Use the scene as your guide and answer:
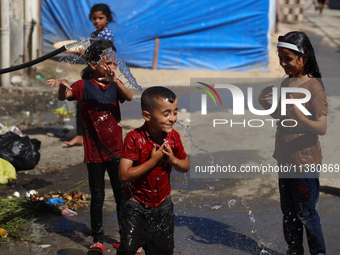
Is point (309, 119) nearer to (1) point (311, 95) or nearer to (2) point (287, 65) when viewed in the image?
(1) point (311, 95)

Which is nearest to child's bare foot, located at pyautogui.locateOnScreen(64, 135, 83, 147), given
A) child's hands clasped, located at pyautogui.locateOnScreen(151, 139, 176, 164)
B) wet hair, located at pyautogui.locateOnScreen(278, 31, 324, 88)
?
wet hair, located at pyautogui.locateOnScreen(278, 31, 324, 88)

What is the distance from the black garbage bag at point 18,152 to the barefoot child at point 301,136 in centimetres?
358

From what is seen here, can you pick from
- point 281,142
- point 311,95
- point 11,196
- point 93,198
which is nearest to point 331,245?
point 281,142

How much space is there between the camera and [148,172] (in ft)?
11.3

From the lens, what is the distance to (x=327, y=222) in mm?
5117

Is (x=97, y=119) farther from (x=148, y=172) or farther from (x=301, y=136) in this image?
(x=301, y=136)

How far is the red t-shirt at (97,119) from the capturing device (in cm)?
433

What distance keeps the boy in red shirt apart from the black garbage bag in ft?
10.9

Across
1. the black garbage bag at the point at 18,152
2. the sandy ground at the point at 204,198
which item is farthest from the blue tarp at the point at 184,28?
the black garbage bag at the point at 18,152

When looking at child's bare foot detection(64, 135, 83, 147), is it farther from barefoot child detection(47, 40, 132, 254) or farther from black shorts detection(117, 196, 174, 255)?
black shorts detection(117, 196, 174, 255)

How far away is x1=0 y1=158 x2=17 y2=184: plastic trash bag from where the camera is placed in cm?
615

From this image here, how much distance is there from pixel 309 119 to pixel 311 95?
6.7 inches

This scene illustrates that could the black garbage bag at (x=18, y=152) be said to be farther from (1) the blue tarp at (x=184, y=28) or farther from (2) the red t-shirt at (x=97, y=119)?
(1) the blue tarp at (x=184, y=28)

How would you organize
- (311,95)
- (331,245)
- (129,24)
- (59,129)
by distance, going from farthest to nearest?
(129,24), (59,129), (331,245), (311,95)
